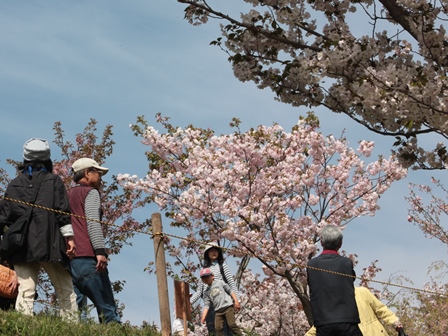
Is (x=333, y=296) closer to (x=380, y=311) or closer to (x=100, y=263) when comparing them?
(x=380, y=311)

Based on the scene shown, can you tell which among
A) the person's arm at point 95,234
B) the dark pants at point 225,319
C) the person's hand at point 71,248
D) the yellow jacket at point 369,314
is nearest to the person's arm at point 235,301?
the dark pants at point 225,319

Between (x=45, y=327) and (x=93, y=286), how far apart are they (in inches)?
44.7

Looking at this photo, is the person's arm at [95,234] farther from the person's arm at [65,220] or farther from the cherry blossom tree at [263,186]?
the cherry blossom tree at [263,186]

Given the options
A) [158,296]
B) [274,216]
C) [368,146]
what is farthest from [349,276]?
[368,146]

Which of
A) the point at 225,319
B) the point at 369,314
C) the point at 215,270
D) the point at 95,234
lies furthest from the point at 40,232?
the point at 225,319

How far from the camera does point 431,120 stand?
329 inches

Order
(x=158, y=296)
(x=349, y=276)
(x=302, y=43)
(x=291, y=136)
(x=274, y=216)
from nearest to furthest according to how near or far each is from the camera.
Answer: (x=349, y=276) < (x=158, y=296) < (x=302, y=43) < (x=274, y=216) < (x=291, y=136)

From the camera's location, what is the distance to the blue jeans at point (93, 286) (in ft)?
27.2

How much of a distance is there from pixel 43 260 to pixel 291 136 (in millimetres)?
11508

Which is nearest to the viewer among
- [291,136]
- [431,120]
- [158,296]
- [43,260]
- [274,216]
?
[158,296]

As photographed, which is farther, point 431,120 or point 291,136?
point 291,136

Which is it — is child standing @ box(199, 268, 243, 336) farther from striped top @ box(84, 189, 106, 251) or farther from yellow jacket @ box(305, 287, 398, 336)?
yellow jacket @ box(305, 287, 398, 336)

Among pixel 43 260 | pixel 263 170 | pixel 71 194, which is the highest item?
pixel 263 170

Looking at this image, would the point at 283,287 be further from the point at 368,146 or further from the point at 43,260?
the point at 43,260
